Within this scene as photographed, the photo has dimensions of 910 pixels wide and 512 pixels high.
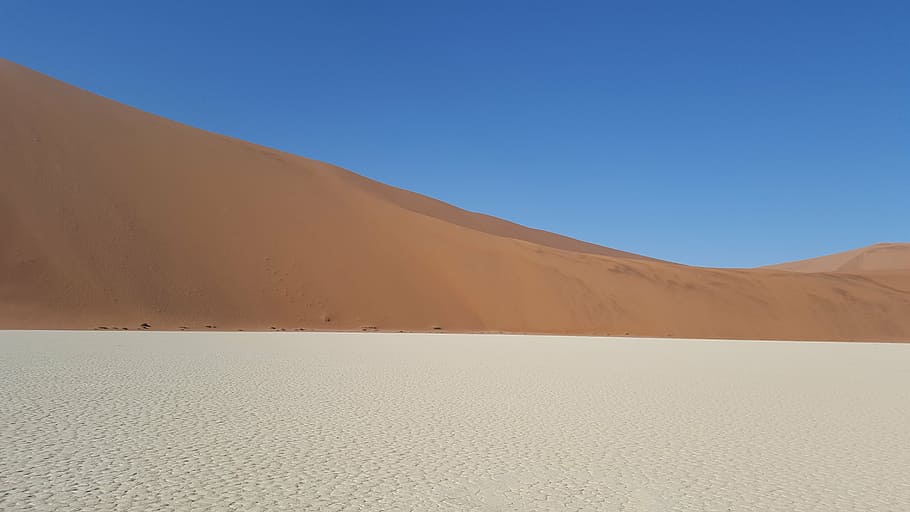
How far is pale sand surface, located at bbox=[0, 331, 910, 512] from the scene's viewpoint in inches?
163

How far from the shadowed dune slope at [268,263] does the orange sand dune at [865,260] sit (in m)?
42.4

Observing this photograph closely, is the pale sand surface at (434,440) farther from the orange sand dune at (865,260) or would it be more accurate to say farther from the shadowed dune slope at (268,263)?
the orange sand dune at (865,260)

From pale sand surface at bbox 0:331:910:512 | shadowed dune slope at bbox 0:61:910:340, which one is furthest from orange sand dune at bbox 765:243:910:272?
pale sand surface at bbox 0:331:910:512

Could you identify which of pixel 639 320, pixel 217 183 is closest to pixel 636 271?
pixel 639 320

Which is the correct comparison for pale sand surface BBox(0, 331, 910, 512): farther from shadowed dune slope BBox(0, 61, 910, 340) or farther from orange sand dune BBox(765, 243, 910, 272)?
orange sand dune BBox(765, 243, 910, 272)

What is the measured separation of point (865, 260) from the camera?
8819 centimetres

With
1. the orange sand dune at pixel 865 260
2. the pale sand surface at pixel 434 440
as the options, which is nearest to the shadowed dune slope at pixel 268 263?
the pale sand surface at pixel 434 440

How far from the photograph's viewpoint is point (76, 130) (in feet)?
117

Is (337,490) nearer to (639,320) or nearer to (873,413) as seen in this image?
(873,413)

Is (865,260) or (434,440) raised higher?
(865,260)

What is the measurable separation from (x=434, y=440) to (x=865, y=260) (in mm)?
99131

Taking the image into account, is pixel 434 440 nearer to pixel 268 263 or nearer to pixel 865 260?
pixel 268 263

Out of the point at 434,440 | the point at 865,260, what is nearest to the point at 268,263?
the point at 434,440

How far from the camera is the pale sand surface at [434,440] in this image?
413 cm
